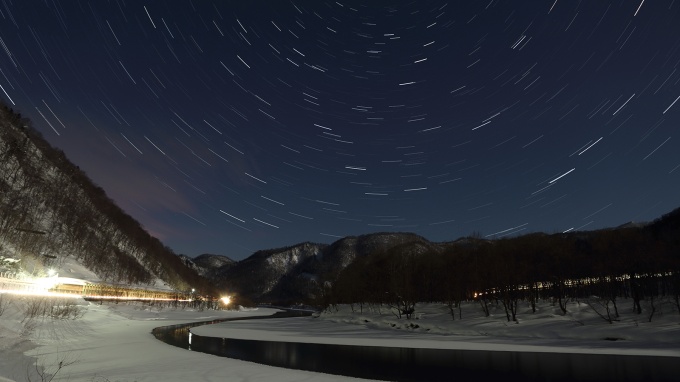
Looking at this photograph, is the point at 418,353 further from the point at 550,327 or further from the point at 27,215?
the point at 27,215

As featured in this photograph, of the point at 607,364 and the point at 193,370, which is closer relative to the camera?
the point at 193,370

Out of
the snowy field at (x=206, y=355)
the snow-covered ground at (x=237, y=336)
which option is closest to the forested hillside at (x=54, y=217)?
the snow-covered ground at (x=237, y=336)

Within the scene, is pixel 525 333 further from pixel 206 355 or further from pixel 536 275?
pixel 206 355

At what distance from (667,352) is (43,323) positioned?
53829 mm

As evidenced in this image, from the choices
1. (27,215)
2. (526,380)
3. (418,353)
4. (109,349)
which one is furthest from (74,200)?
(526,380)

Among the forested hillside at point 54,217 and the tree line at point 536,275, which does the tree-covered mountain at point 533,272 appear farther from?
the forested hillside at point 54,217

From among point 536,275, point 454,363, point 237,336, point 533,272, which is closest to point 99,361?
point 454,363

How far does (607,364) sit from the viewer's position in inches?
1147

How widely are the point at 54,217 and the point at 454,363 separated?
12773 centimetres

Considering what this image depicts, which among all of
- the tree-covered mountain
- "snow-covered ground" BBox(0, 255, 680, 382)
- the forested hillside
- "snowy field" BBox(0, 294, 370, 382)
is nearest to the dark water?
"snow-covered ground" BBox(0, 255, 680, 382)

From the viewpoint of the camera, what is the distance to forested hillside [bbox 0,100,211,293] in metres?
101

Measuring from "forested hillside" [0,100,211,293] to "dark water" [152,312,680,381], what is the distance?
3004 inches

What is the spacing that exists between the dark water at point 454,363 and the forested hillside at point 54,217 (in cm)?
7631

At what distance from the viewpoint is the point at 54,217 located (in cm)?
12231
